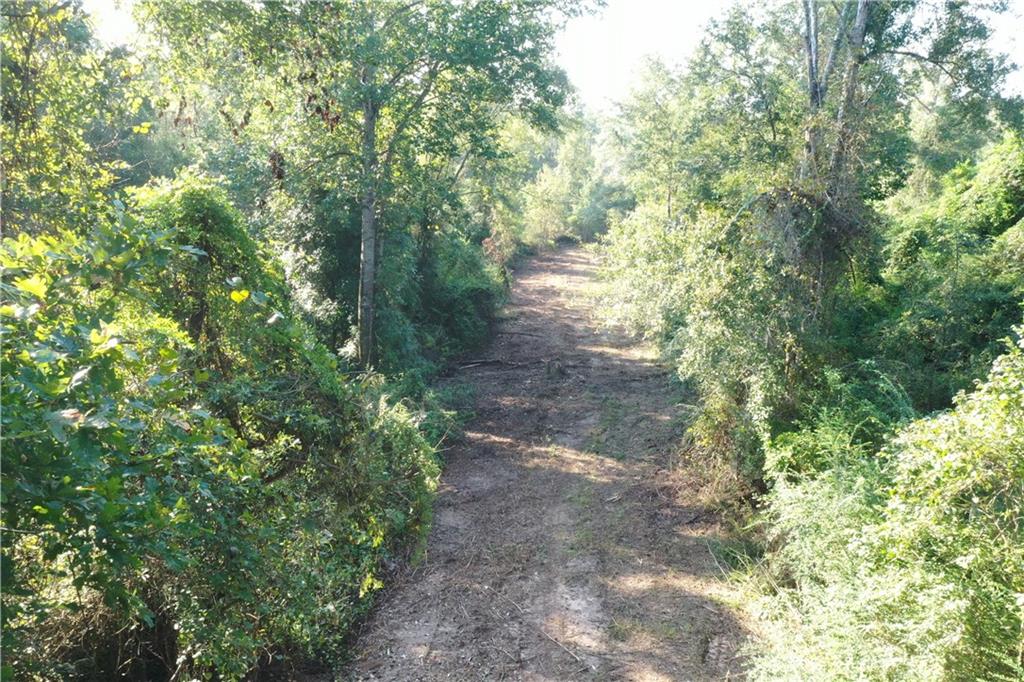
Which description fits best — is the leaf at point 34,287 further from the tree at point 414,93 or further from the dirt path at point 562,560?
the tree at point 414,93

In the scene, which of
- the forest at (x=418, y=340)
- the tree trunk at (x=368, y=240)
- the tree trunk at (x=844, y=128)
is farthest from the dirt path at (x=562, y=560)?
the tree trunk at (x=844, y=128)

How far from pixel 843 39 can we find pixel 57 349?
12.3m

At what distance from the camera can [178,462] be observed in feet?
9.94

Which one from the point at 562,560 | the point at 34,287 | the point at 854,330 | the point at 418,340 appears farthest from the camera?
the point at 418,340

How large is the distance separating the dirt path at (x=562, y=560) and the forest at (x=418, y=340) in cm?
12

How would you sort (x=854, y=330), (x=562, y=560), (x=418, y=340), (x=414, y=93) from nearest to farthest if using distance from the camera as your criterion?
(x=562, y=560) → (x=854, y=330) → (x=414, y=93) → (x=418, y=340)

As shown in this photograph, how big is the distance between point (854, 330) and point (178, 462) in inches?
371

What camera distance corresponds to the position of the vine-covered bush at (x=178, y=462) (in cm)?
232

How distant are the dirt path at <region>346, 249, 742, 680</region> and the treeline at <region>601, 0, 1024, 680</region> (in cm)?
74

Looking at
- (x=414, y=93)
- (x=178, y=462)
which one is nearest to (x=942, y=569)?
(x=178, y=462)

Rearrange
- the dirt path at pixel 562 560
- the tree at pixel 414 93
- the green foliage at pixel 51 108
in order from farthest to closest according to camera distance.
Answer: the tree at pixel 414 93 → the dirt path at pixel 562 560 → the green foliage at pixel 51 108

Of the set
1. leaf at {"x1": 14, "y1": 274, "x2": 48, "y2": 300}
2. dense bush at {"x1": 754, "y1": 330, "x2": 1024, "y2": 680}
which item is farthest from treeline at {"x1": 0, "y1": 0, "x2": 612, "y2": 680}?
Answer: dense bush at {"x1": 754, "y1": 330, "x2": 1024, "y2": 680}

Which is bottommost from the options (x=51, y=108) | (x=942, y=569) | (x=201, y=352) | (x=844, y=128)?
(x=942, y=569)

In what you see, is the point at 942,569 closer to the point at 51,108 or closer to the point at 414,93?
the point at 51,108
